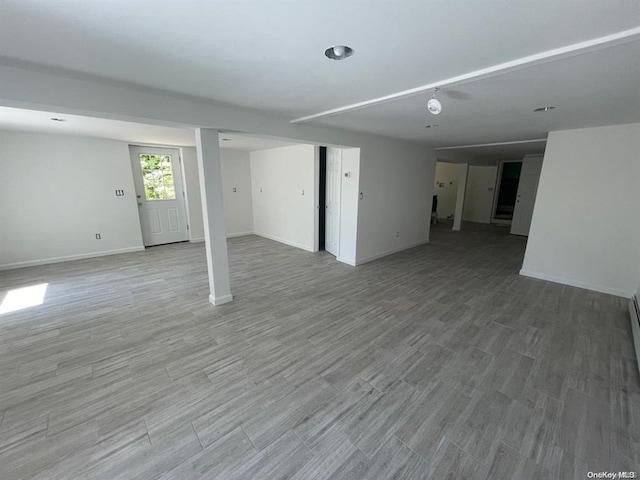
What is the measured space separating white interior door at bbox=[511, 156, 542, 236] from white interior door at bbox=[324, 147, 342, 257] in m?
6.00

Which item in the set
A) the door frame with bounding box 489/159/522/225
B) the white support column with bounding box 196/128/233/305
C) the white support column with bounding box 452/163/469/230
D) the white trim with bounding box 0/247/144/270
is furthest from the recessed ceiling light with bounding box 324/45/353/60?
the door frame with bounding box 489/159/522/225

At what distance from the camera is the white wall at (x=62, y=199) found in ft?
14.7

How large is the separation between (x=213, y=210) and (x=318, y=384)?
89.5 inches

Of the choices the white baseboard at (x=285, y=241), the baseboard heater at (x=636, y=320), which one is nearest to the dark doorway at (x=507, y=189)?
the baseboard heater at (x=636, y=320)

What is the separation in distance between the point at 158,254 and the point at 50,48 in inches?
184

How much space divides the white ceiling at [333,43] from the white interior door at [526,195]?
5882mm

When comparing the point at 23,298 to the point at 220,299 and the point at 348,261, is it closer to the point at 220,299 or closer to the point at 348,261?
the point at 220,299

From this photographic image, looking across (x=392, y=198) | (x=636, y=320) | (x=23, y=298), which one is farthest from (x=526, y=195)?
(x=23, y=298)

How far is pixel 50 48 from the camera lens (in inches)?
62.5

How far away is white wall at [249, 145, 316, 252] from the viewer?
5645 mm

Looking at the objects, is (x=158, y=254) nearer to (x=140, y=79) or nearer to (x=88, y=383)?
(x=88, y=383)

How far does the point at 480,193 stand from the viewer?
382 inches

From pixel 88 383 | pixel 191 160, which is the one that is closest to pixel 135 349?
pixel 88 383

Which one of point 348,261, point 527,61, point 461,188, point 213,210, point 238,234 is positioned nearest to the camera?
point 527,61
